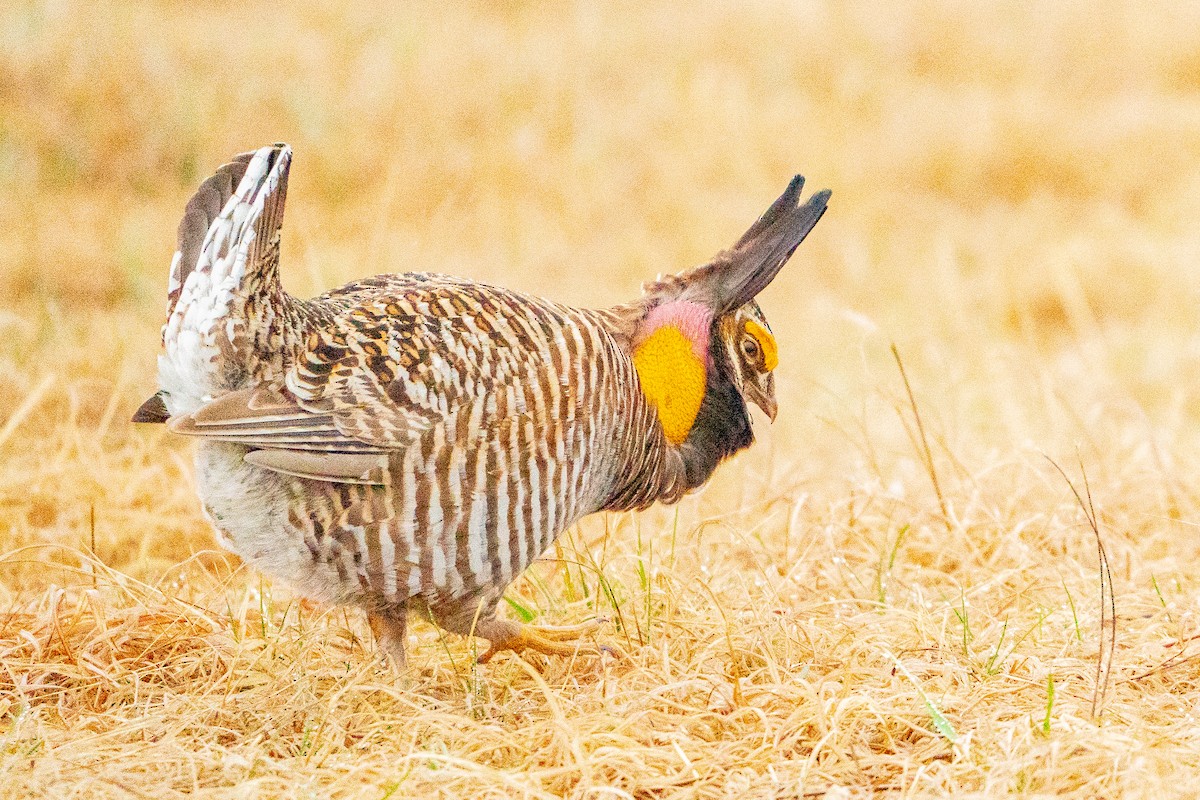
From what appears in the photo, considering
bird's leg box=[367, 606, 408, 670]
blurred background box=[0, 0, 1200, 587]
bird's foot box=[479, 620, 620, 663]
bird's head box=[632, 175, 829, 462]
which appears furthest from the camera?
blurred background box=[0, 0, 1200, 587]

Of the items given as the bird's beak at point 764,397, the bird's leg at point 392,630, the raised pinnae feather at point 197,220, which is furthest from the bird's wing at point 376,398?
the bird's beak at point 764,397

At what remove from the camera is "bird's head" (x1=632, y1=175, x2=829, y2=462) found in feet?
11.1

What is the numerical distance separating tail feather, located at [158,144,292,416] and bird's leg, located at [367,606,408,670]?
628 mm

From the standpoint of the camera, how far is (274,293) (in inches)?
109

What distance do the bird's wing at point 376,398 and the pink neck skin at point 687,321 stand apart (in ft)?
1.77

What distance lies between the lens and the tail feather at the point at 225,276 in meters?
2.71

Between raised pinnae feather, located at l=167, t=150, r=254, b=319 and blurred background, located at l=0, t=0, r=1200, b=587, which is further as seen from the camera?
blurred background, located at l=0, t=0, r=1200, b=587

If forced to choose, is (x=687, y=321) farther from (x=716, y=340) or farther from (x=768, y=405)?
(x=768, y=405)

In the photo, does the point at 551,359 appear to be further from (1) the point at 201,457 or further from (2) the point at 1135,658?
(2) the point at 1135,658

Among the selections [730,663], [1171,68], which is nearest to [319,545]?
[730,663]

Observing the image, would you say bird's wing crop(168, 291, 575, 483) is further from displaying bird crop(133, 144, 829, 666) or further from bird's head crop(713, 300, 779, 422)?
bird's head crop(713, 300, 779, 422)

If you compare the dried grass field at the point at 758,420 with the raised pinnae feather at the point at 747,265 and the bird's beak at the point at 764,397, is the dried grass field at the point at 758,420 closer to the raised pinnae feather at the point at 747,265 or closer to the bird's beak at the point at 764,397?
the bird's beak at the point at 764,397

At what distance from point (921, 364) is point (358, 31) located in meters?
4.39

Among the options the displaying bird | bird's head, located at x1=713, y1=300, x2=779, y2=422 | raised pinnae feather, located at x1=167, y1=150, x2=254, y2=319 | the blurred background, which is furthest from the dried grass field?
raised pinnae feather, located at x1=167, y1=150, x2=254, y2=319
